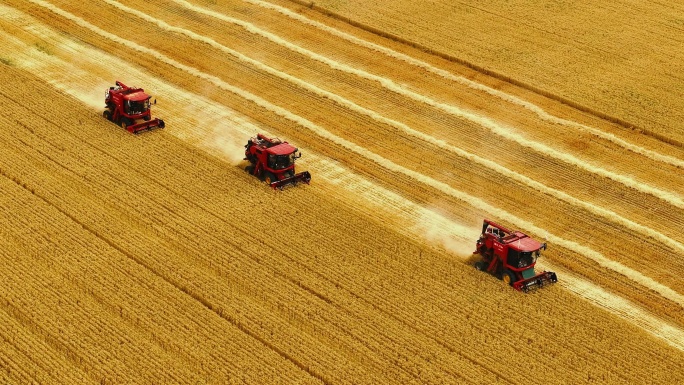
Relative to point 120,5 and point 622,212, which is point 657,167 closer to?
point 622,212

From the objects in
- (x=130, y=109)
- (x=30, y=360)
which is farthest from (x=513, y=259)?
(x=130, y=109)

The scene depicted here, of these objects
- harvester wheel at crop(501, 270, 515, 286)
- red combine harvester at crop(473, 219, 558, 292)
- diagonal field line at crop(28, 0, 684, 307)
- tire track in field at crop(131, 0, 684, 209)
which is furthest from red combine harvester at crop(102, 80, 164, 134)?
harvester wheel at crop(501, 270, 515, 286)

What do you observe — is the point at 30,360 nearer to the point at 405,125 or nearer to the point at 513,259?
the point at 513,259

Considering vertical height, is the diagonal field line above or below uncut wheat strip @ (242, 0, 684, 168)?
below

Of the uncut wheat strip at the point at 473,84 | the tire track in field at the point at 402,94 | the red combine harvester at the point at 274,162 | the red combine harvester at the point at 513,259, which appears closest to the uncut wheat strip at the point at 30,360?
the red combine harvester at the point at 274,162

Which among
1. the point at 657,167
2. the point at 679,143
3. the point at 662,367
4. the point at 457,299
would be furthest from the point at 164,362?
the point at 679,143

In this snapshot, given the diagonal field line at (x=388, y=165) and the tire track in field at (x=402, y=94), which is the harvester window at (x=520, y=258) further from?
the tire track in field at (x=402, y=94)

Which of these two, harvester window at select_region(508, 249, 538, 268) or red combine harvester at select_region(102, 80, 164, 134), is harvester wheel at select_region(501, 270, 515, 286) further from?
red combine harvester at select_region(102, 80, 164, 134)
